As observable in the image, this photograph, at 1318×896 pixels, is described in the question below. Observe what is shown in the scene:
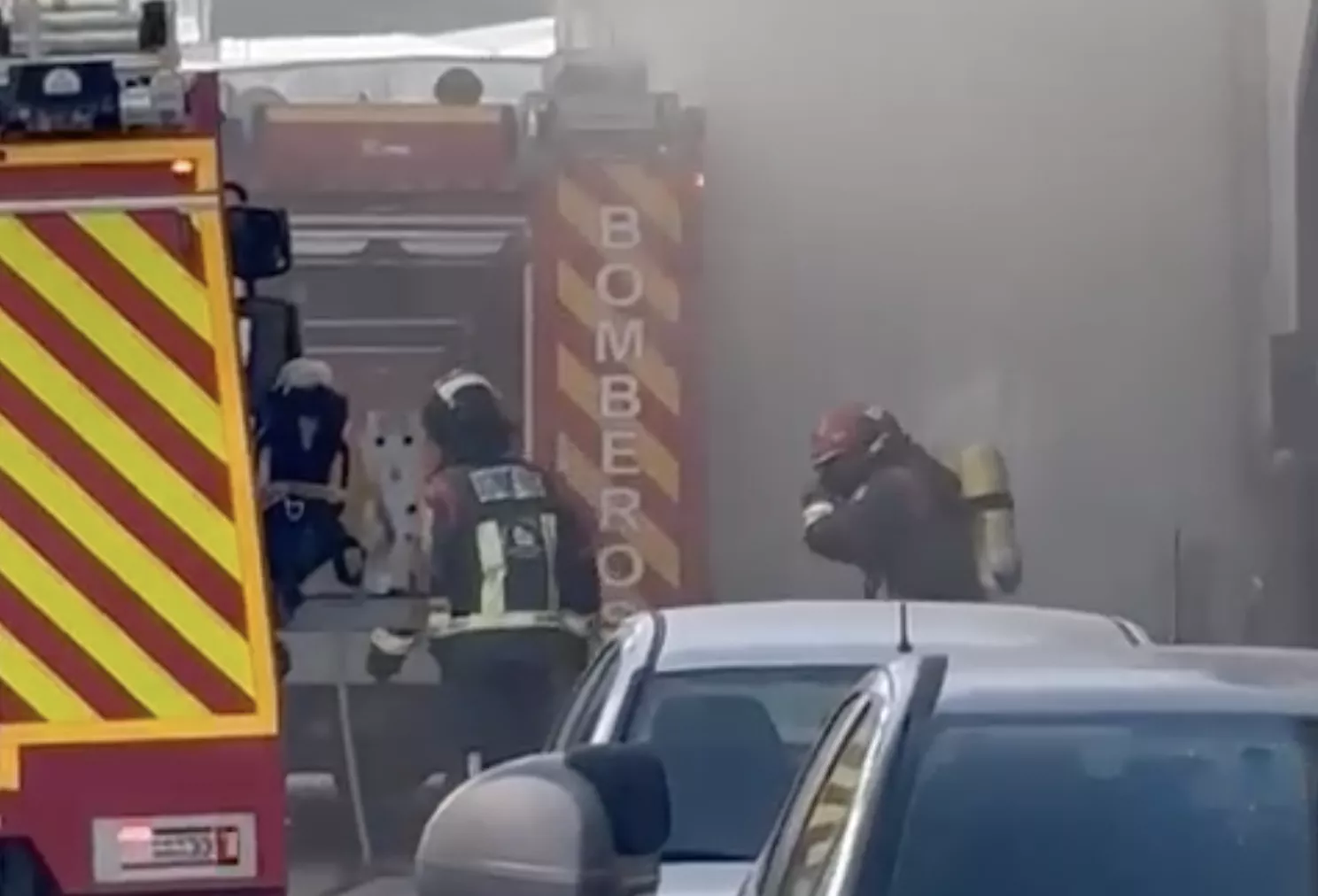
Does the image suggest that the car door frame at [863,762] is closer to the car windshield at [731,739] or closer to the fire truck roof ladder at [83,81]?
the car windshield at [731,739]

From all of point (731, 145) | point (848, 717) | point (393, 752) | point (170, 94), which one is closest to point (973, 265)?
point (731, 145)

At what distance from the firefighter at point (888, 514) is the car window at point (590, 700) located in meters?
3.73

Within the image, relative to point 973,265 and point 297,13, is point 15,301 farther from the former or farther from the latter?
point 297,13

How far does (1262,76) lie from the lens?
1339cm

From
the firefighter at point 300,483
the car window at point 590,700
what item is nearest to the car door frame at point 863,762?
the car window at point 590,700

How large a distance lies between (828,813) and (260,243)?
117 inches

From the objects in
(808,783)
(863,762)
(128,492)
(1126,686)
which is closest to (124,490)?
(128,492)

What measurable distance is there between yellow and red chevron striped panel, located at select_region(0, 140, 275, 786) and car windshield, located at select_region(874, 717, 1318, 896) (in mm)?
2392

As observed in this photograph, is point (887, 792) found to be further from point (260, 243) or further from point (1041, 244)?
point (1041, 244)

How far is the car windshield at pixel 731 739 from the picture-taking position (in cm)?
648

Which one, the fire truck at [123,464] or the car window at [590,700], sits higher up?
the fire truck at [123,464]

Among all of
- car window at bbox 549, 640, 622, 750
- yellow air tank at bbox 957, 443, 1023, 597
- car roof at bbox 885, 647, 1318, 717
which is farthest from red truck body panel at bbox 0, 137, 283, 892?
yellow air tank at bbox 957, 443, 1023, 597

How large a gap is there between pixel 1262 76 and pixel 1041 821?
9.29 meters

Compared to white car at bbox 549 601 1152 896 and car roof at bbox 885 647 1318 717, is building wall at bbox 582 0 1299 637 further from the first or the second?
car roof at bbox 885 647 1318 717
